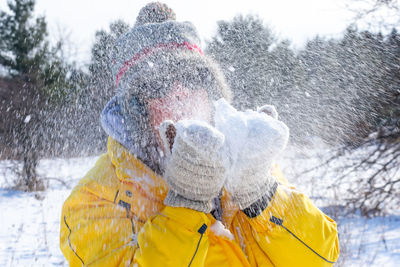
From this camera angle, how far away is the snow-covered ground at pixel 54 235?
325cm

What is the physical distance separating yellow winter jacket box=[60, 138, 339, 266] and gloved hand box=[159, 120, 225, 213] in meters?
0.05

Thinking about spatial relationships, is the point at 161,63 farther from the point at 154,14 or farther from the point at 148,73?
the point at 154,14

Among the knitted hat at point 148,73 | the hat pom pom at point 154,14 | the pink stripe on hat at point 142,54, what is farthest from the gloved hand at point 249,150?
the hat pom pom at point 154,14

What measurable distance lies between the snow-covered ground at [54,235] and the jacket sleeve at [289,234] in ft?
6.33

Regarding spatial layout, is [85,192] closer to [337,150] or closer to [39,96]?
[337,150]

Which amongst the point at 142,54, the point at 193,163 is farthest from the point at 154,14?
the point at 193,163

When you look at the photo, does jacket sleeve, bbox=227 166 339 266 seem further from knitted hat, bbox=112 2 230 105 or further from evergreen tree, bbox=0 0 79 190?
evergreen tree, bbox=0 0 79 190

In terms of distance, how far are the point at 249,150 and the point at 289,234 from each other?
35 cm

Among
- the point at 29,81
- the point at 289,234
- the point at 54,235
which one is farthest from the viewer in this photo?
the point at 29,81

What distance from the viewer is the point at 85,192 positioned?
1.27 metres

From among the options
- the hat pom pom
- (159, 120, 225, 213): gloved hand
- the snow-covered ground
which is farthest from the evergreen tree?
(159, 120, 225, 213): gloved hand

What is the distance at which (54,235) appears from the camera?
433 centimetres

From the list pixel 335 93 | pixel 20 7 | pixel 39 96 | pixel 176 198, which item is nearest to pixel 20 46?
pixel 20 7

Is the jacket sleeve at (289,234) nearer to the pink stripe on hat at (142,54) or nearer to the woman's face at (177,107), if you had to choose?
the woman's face at (177,107)
